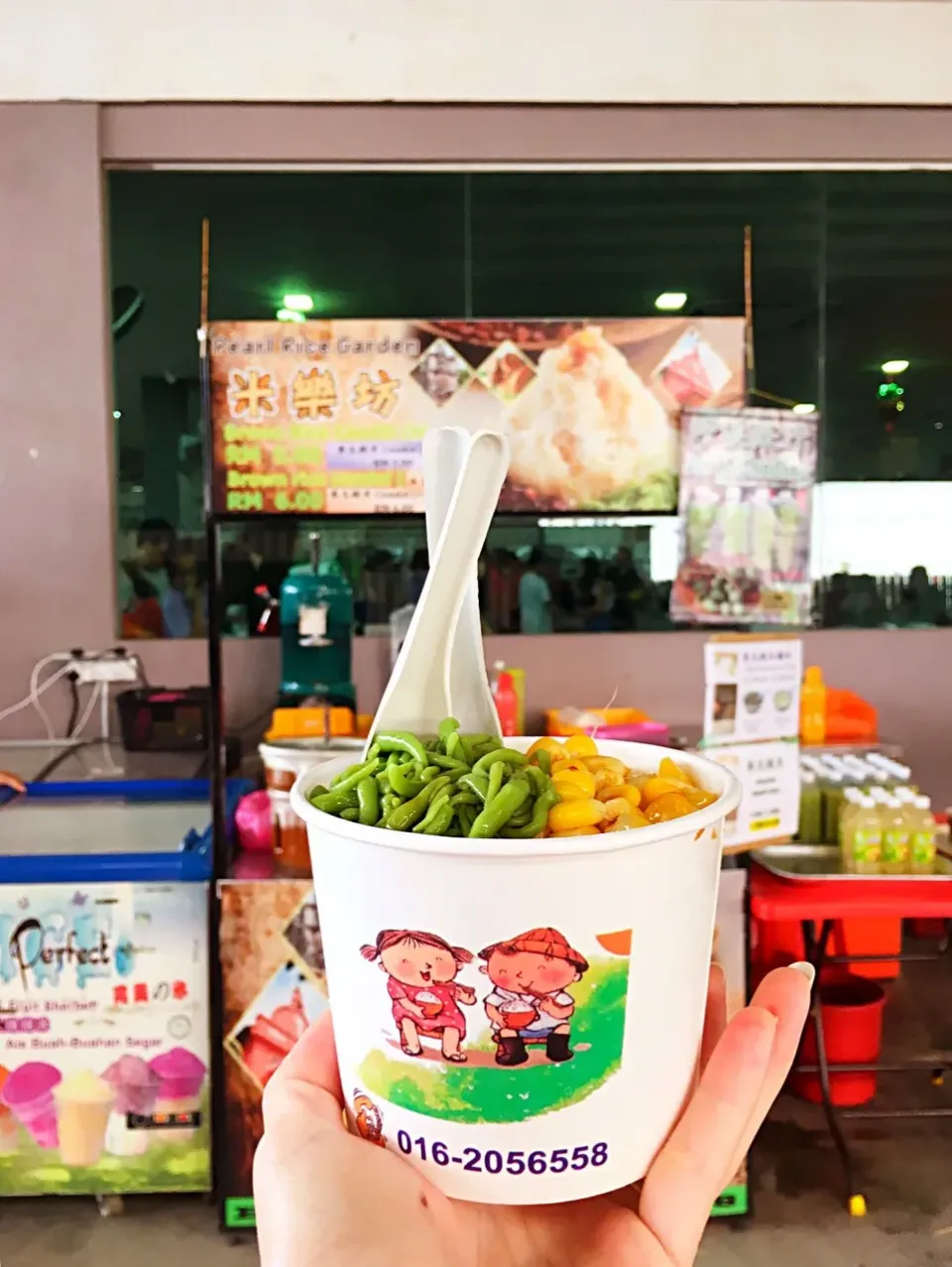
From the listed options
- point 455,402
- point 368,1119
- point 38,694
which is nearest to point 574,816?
point 368,1119

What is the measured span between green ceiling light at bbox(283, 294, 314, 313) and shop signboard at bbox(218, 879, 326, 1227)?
1912 mm

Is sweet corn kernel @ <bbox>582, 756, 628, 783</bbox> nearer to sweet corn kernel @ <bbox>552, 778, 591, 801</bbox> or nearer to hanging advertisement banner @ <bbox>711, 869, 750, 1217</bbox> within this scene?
sweet corn kernel @ <bbox>552, 778, 591, 801</bbox>

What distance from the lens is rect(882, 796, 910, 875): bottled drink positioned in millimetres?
2449

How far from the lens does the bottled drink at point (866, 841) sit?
2457mm

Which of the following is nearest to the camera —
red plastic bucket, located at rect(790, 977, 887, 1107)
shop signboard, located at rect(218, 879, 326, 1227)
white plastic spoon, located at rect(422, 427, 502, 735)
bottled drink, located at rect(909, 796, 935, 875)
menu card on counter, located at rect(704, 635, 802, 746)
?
white plastic spoon, located at rect(422, 427, 502, 735)

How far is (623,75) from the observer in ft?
10.5

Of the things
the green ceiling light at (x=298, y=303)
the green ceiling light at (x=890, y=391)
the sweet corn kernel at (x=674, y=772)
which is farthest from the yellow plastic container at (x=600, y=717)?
the sweet corn kernel at (x=674, y=772)

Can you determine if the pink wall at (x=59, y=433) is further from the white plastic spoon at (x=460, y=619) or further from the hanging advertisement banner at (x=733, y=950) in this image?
the white plastic spoon at (x=460, y=619)

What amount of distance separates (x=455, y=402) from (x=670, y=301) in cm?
84

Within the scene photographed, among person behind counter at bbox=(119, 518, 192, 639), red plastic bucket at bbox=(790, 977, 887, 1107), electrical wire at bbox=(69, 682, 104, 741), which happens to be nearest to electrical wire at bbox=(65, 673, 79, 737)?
electrical wire at bbox=(69, 682, 104, 741)

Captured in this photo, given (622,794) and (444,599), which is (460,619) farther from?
(622,794)

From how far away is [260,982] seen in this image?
2.22 metres

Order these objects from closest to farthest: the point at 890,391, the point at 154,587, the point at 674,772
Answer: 1. the point at 674,772
2. the point at 154,587
3. the point at 890,391

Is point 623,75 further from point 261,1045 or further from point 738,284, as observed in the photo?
point 261,1045
